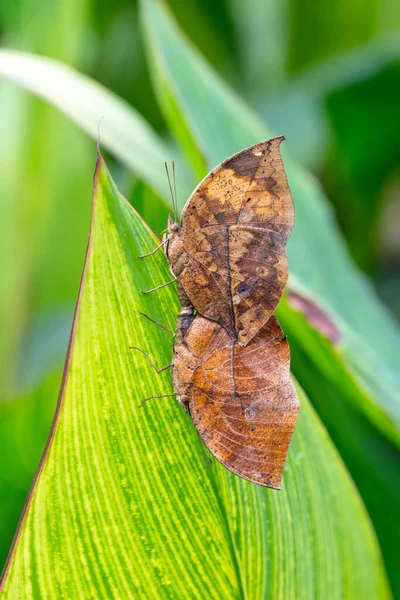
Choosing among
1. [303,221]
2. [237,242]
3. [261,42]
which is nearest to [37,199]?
[303,221]

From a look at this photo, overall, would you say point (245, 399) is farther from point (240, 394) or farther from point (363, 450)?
point (363, 450)

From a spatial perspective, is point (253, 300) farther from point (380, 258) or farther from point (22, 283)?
point (380, 258)

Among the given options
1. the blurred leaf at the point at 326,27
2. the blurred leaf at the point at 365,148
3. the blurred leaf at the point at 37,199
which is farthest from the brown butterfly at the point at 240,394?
the blurred leaf at the point at 326,27

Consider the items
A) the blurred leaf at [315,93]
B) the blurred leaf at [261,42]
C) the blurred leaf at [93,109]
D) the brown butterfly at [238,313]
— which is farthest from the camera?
the blurred leaf at [261,42]

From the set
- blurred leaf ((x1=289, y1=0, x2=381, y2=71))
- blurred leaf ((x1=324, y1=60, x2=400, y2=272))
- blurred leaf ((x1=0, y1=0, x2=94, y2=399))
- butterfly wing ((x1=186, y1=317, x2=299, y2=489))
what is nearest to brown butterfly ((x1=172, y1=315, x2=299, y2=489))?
butterfly wing ((x1=186, y1=317, x2=299, y2=489))

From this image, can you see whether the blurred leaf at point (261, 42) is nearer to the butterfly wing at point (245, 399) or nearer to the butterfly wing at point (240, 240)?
the butterfly wing at point (240, 240)

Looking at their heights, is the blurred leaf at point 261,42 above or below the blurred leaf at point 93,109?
above
